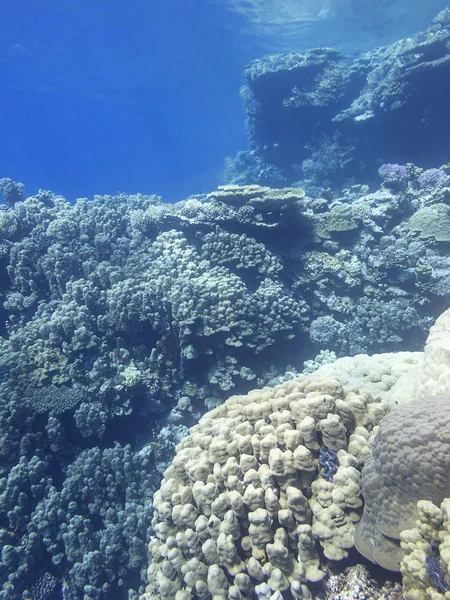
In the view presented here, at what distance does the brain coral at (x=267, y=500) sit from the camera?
2.76 metres

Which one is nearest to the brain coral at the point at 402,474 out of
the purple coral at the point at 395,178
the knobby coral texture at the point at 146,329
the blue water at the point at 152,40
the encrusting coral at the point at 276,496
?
the encrusting coral at the point at 276,496

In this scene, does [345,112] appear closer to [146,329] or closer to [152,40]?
[146,329]

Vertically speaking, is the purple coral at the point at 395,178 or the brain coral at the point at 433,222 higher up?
the purple coral at the point at 395,178

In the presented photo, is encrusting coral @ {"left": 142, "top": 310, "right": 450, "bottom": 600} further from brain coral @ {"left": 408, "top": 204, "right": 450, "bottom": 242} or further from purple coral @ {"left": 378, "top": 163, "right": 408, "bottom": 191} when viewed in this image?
purple coral @ {"left": 378, "top": 163, "right": 408, "bottom": 191}

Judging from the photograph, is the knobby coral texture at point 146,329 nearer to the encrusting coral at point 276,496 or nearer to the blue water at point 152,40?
the encrusting coral at point 276,496

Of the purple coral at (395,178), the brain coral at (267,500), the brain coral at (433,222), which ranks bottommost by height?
the brain coral at (267,500)

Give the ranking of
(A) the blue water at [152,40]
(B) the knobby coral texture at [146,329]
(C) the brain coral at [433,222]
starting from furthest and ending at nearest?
(A) the blue water at [152,40]
(C) the brain coral at [433,222]
(B) the knobby coral texture at [146,329]

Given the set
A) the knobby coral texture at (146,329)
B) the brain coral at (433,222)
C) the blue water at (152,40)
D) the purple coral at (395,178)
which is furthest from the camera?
the blue water at (152,40)

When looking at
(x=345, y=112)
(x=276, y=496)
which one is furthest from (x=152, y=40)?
(x=276, y=496)

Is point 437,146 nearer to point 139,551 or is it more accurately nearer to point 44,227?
point 44,227

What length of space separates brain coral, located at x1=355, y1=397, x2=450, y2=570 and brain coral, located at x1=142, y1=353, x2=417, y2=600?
0.22m

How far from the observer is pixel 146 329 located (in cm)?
714

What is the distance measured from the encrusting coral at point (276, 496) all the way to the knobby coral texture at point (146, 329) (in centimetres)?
15

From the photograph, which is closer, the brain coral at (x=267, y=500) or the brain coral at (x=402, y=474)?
the brain coral at (x=402, y=474)
